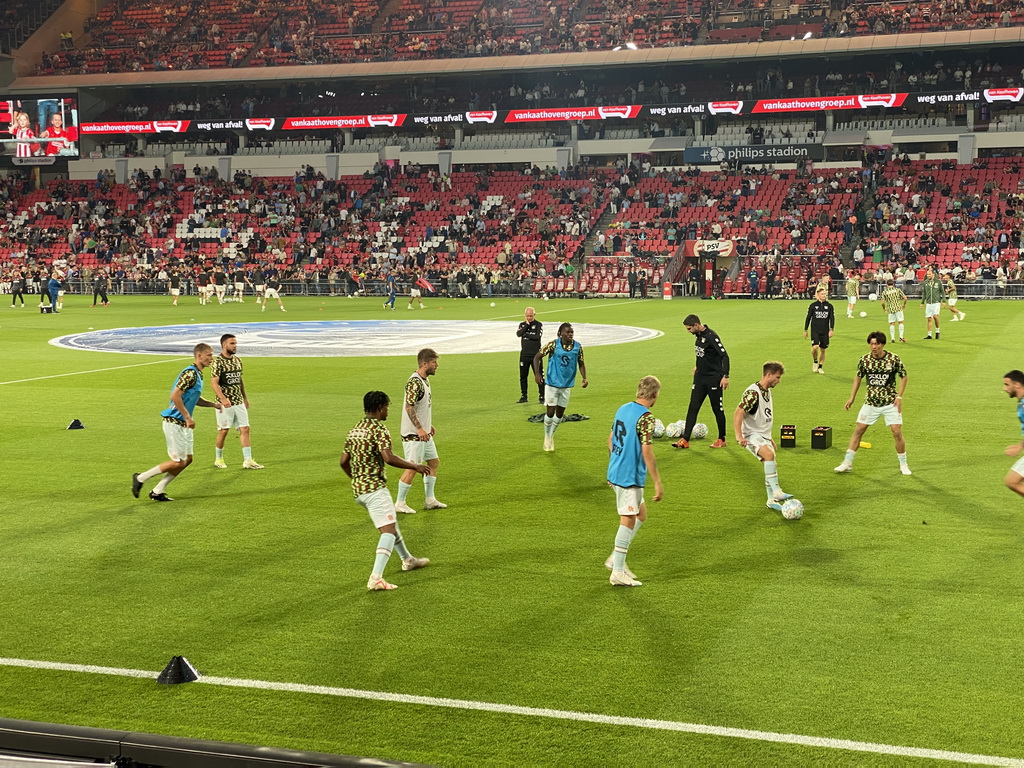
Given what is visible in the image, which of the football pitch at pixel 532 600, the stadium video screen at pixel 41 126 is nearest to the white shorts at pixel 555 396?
the football pitch at pixel 532 600

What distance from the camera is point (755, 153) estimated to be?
213 ft

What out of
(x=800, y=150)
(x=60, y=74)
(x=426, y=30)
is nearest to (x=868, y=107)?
(x=800, y=150)

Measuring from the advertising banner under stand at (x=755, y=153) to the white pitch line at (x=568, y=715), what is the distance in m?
61.4

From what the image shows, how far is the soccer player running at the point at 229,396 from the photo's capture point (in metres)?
15.1

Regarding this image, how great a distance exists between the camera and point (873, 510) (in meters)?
12.6

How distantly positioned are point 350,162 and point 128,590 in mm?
68725

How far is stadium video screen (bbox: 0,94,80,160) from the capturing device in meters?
67.7

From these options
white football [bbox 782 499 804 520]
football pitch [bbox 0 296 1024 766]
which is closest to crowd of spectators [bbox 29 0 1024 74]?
football pitch [bbox 0 296 1024 766]

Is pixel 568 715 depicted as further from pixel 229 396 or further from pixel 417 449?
pixel 229 396

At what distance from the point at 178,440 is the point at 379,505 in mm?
4762

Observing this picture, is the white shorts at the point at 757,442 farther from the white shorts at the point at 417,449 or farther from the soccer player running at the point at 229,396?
the soccer player running at the point at 229,396

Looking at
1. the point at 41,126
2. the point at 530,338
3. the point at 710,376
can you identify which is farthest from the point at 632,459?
the point at 41,126

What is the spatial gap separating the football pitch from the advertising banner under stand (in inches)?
1874

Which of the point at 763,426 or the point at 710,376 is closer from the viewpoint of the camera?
the point at 763,426
